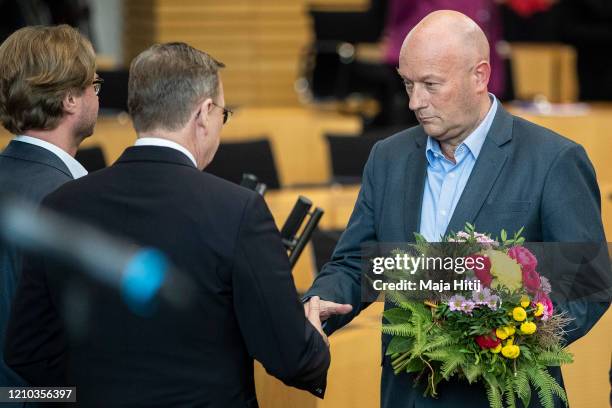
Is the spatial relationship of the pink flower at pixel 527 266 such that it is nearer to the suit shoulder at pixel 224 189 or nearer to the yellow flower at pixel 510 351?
the yellow flower at pixel 510 351

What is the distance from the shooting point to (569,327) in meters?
2.68

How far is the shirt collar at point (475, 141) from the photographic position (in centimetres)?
293

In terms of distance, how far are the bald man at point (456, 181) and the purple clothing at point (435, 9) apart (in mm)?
3763

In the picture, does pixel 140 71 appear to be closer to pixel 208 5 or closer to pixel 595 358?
pixel 595 358

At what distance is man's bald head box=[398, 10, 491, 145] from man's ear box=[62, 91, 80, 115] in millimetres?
848

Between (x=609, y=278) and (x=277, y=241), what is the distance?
86 centimetres

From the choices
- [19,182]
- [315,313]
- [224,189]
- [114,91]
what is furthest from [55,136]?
[114,91]

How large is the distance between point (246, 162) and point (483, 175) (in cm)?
326

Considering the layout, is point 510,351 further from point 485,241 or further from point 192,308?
point 192,308

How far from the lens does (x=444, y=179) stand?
116 inches

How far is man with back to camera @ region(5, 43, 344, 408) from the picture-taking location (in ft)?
→ 7.92

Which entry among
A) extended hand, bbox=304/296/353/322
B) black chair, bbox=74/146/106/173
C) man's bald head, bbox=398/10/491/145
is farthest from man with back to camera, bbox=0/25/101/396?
black chair, bbox=74/146/106/173

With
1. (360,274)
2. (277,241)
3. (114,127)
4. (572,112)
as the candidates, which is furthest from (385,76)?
(277,241)

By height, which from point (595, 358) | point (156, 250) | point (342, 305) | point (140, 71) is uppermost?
point (140, 71)
